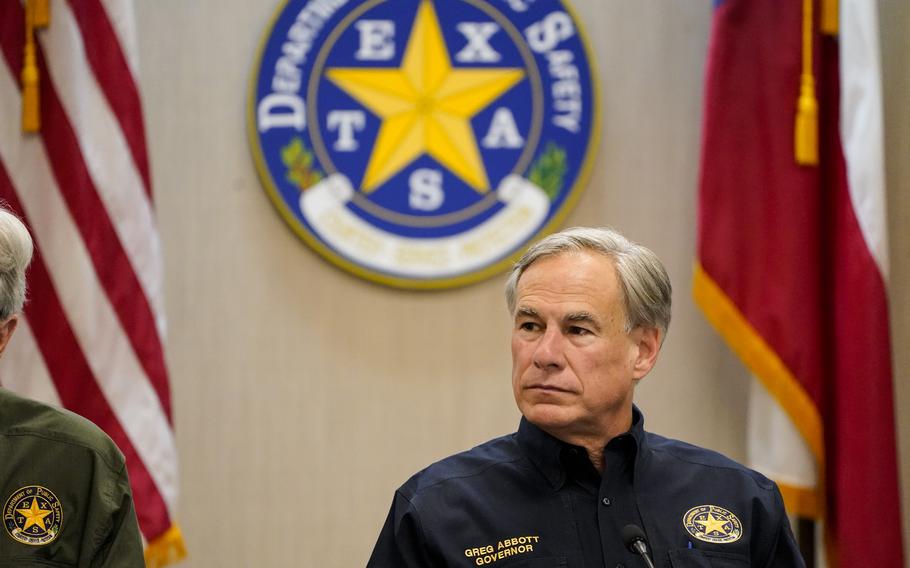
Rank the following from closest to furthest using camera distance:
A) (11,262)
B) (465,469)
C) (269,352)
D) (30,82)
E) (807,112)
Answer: (11,262), (465,469), (30,82), (807,112), (269,352)

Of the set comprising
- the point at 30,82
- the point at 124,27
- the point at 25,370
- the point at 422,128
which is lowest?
the point at 25,370

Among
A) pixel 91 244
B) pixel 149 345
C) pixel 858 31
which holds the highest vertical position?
pixel 858 31

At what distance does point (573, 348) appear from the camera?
78.9 inches

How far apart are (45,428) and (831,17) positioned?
2.26m

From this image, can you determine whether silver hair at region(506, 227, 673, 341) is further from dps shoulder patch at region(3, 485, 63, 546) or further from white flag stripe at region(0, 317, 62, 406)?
white flag stripe at region(0, 317, 62, 406)

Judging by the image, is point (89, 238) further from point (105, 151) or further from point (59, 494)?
point (59, 494)

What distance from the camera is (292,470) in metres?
3.22

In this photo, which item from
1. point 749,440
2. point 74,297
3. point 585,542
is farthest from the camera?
point 749,440

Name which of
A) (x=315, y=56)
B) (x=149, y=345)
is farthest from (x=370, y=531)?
(x=315, y=56)

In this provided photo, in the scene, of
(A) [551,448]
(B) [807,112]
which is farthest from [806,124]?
(A) [551,448]

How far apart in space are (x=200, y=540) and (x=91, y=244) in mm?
899

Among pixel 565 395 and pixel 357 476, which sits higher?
pixel 565 395

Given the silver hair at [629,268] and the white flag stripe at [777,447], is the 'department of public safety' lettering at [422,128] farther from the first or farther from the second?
the silver hair at [629,268]

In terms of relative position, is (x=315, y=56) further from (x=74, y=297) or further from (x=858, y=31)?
(x=858, y=31)
